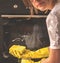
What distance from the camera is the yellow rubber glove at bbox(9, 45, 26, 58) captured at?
2.29 meters

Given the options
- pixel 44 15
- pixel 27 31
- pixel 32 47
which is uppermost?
pixel 44 15

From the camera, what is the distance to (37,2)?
94 centimetres

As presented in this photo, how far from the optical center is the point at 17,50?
2281mm

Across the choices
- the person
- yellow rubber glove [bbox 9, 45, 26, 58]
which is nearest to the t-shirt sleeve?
the person

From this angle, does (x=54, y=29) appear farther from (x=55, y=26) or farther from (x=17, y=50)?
(x=17, y=50)

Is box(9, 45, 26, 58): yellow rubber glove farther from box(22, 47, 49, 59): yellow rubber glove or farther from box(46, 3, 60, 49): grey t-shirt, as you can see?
box(46, 3, 60, 49): grey t-shirt

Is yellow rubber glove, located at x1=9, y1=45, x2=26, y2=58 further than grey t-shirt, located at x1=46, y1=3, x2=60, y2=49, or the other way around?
yellow rubber glove, located at x1=9, y1=45, x2=26, y2=58

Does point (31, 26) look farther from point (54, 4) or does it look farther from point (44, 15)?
point (54, 4)

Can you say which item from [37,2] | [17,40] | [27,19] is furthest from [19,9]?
[37,2]

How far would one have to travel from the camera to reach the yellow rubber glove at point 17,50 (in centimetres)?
229

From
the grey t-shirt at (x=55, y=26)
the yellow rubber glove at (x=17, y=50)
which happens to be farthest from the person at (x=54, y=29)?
the yellow rubber glove at (x=17, y=50)

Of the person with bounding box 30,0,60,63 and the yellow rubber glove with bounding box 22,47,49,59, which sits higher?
the person with bounding box 30,0,60,63

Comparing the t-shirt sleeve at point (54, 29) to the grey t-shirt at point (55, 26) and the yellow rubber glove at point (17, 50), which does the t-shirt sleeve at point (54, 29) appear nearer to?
the grey t-shirt at point (55, 26)

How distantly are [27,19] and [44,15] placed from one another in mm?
172
